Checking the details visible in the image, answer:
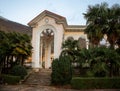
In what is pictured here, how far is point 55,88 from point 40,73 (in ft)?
29.5

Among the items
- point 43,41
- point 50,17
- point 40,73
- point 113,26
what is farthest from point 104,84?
point 43,41

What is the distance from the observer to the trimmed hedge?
31.3m

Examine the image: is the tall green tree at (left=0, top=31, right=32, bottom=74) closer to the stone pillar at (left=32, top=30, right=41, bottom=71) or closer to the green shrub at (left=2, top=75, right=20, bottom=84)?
the green shrub at (left=2, top=75, right=20, bottom=84)

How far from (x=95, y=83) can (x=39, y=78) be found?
339 inches

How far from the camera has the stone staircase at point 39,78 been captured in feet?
115

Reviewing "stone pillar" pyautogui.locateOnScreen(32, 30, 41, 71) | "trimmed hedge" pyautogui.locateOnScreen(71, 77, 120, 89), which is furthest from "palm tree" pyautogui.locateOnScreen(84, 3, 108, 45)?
"stone pillar" pyautogui.locateOnScreen(32, 30, 41, 71)

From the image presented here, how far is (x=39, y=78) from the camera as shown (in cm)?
3712

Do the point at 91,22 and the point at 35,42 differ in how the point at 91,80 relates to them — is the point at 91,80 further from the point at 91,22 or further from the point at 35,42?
the point at 35,42

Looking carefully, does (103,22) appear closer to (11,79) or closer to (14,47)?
(14,47)

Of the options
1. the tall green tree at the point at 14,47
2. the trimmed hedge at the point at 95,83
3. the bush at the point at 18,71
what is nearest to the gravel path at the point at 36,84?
the bush at the point at 18,71

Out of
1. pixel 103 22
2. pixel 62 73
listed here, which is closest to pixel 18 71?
pixel 62 73

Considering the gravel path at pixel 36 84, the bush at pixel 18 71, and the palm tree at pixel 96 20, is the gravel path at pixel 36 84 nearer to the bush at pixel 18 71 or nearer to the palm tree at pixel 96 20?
the bush at pixel 18 71

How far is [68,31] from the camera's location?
4712 cm

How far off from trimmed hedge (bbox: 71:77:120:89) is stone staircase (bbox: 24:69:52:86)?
452 cm
